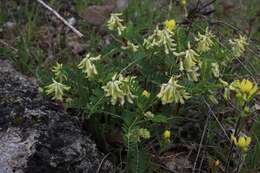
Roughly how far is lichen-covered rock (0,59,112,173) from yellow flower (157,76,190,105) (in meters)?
0.38

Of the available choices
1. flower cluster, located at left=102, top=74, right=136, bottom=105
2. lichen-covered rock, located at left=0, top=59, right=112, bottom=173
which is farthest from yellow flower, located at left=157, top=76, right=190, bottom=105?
lichen-covered rock, located at left=0, top=59, right=112, bottom=173

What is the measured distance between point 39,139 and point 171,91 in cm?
55

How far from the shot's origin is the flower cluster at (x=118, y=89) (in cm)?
192

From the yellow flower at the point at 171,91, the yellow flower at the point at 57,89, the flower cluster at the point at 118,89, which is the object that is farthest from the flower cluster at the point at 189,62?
the yellow flower at the point at 57,89

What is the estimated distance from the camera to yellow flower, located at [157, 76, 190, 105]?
6.27 feet

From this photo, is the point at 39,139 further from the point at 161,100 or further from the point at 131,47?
the point at 131,47

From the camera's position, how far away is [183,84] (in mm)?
2025

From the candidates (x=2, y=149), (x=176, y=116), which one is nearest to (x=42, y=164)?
(x=2, y=149)

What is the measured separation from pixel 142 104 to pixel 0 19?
1.76m

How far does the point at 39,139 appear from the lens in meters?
1.94

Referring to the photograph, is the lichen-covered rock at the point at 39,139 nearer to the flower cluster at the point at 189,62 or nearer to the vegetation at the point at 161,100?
the vegetation at the point at 161,100

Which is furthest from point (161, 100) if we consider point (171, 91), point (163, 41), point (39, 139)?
point (39, 139)

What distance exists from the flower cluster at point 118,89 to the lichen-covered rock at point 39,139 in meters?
0.25

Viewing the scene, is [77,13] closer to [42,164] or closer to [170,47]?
[170,47]
